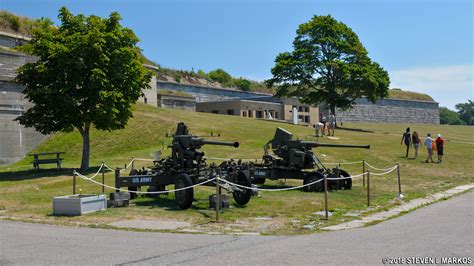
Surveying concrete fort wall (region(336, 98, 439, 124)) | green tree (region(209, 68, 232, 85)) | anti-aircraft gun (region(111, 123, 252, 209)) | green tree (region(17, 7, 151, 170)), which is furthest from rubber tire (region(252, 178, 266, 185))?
green tree (region(209, 68, 232, 85))

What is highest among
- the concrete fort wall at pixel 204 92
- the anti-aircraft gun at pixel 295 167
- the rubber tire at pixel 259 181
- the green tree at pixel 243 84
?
the green tree at pixel 243 84

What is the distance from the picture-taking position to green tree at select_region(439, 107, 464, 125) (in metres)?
138

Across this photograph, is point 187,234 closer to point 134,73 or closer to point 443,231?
point 443,231

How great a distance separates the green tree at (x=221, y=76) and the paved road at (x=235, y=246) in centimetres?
7434

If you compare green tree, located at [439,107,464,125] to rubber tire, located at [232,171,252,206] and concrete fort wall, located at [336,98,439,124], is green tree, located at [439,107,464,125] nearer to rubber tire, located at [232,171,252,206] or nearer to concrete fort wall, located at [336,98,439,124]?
concrete fort wall, located at [336,98,439,124]

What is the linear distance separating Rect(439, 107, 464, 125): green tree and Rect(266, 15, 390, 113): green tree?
307 feet

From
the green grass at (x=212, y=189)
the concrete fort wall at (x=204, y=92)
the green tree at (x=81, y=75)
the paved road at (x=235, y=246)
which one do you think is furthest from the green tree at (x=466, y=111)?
the paved road at (x=235, y=246)

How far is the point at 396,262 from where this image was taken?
7176mm

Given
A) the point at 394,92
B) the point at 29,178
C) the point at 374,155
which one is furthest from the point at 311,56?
the point at 394,92

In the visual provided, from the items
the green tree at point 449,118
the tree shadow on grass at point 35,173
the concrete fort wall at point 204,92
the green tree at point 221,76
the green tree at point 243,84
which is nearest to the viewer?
the tree shadow on grass at point 35,173

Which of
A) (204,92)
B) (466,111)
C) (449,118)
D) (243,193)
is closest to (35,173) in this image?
(243,193)

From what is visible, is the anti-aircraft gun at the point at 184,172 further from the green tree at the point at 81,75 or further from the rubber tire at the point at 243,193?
the green tree at the point at 81,75

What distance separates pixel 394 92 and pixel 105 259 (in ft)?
280

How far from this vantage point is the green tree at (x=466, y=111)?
14716 centimetres
